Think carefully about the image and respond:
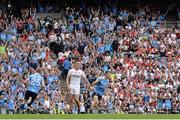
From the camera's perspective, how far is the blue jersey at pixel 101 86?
2600 cm

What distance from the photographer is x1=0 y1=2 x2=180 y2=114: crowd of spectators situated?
25.7m

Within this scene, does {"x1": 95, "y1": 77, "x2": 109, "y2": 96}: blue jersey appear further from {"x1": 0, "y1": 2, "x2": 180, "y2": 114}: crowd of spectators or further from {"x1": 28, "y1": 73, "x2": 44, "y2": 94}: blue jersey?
{"x1": 28, "y1": 73, "x2": 44, "y2": 94}: blue jersey

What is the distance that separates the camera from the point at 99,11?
33.2m

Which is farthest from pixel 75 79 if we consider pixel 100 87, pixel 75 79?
pixel 100 87

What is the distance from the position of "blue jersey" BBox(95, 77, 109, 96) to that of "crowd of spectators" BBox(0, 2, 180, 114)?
27 centimetres

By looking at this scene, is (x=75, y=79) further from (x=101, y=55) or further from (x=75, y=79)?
(x=101, y=55)

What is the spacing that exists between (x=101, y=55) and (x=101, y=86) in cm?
296

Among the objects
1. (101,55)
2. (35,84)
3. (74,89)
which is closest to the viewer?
(74,89)

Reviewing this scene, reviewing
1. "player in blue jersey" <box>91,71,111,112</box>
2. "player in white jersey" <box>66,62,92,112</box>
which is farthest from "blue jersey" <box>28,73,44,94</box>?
"player in blue jersey" <box>91,71,111,112</box>

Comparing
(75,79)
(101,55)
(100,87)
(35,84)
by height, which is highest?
(101,55)

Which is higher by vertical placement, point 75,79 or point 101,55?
point 101,55

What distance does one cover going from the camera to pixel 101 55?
28.8 m

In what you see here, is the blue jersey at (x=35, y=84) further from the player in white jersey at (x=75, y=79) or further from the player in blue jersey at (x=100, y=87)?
the player in blue jersey at (x=100, y=87)

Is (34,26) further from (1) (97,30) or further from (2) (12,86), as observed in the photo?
(2) (12,86)
